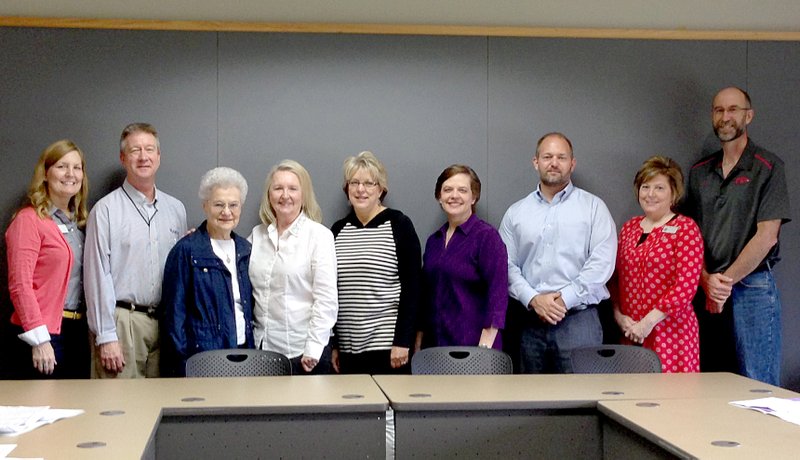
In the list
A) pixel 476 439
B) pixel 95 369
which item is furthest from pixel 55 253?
pixel 476 439

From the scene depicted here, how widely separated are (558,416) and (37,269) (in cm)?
278

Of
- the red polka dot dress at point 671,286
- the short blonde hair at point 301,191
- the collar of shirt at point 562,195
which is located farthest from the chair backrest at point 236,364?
the red polka dot dress at point 671,286

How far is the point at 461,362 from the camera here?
405 cm

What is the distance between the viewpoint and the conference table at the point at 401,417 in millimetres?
2885

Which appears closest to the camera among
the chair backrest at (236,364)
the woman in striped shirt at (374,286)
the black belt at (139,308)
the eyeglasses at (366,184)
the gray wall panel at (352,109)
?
the chair backrest at (236,364)

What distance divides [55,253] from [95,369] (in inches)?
25.8

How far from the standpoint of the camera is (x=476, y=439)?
309cm

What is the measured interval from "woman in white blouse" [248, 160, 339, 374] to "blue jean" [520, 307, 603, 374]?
1219 mm

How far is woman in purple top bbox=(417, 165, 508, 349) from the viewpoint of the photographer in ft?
15.3

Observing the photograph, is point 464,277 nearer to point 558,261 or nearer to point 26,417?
point 558,261

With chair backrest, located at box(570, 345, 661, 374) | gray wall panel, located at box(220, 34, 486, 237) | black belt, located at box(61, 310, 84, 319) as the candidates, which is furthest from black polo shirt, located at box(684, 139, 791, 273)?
black belt, located at box(61, 310, 84, 319)

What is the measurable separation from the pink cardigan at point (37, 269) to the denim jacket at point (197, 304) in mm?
564

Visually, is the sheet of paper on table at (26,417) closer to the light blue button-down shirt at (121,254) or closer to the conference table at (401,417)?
the conference table at (401,417)

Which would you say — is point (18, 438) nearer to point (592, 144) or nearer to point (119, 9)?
point (119, 9)
